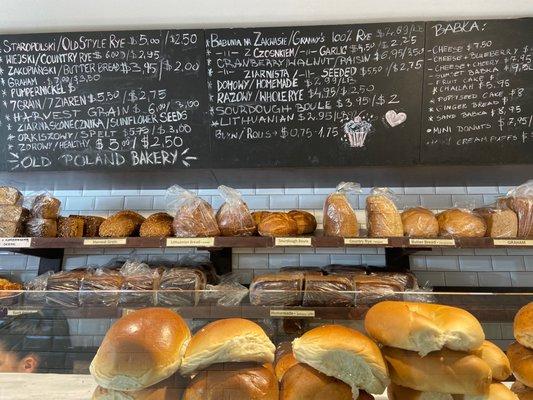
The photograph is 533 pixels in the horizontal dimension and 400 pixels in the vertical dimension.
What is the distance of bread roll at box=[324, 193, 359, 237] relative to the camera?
96.2 inches

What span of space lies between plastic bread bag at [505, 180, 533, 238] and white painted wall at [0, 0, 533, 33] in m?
1.23

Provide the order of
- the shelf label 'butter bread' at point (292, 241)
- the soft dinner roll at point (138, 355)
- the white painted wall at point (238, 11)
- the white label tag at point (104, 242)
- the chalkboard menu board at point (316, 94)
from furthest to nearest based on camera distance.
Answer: the white painted wall at point (238, 11) → the chalkboard menu board at point (316, 94) → the white label tag at point (104, 242) → the shelf label 'butter bread' at point (292, 241) → the soft dinner roll at point (138, 355)

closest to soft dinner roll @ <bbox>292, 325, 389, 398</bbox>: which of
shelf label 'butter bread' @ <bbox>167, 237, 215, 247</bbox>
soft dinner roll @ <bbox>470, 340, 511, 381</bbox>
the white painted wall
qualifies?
soft dinner roll @ <bbox>470, 340, 511, 381</bbox>

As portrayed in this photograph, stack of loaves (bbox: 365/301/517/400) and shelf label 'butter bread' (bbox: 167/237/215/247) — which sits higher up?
shelf label 'butter bread' (bbox: 167/237/215/247)

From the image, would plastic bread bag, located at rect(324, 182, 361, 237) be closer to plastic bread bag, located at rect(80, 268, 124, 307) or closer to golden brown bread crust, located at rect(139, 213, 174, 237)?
golden brown bread crust, located at rect(139, 213, 174, 237)

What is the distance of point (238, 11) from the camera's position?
2730 millimetres

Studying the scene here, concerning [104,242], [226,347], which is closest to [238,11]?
[104,242]

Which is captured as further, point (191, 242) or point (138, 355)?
point (191, 242)

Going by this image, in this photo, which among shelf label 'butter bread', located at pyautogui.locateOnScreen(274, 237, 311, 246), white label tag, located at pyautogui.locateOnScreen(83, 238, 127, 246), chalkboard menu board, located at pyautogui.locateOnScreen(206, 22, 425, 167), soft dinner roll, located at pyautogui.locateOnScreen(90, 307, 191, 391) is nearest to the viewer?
soft dinner roll, located at pyautogui.locateOnScreen(90, 307, 191, 391)

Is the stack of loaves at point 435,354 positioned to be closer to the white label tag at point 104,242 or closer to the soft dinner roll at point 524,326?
the soft dinner roll at point 524,326

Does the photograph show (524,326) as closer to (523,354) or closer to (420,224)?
(523,354)

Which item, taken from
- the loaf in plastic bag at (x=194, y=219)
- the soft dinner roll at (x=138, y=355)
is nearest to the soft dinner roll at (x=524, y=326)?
the soft dinner roll at (x=138, y=355)

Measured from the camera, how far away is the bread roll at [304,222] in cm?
264

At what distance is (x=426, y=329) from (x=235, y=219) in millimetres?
1743
